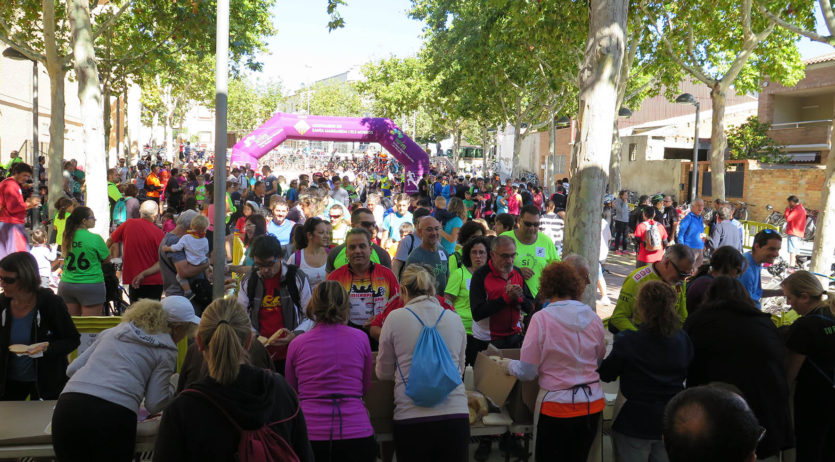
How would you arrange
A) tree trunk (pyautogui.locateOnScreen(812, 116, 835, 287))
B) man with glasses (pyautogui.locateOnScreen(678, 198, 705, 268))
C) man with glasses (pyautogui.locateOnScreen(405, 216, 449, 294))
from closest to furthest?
man with glasses (pyautogui.locateOnScreen(405, 216, 449, 294)) → tree trunk (pyautogui.locateOnScreen(812, 116, 835, 287)) → man with glasses (pyautogui.locateOnScreen(678, 198, 705, 268))

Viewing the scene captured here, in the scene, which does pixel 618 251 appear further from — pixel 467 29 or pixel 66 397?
pixel 66 397

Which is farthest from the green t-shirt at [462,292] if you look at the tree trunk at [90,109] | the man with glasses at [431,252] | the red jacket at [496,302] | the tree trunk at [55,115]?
the tree trunk at [55,115]

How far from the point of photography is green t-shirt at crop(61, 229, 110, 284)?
21.4 ft

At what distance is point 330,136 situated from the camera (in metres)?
23.9

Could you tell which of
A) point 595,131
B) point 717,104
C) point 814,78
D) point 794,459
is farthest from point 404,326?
point 814,78

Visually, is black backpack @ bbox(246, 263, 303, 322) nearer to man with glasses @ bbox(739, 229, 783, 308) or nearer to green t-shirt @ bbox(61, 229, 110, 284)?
green t-shirt @ bbox(61, 229, 110, 284)

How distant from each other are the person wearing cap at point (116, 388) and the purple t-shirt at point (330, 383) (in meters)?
0.76

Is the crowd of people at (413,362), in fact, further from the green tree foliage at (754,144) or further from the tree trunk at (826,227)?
the green tree foliage at (754,144)

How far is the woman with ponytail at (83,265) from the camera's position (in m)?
6.50

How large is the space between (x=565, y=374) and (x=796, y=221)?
1132cm

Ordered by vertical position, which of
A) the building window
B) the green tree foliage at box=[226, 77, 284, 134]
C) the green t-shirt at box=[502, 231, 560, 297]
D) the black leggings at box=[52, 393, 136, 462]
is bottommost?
the black leggings at box=[52, 393, 136, 462]

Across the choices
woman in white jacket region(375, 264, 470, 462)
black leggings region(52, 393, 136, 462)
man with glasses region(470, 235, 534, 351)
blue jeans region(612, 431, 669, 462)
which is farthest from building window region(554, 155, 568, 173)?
black leggings region(52, 393, 136, 462)

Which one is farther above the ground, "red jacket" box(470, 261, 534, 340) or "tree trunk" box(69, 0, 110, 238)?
"tree trunk" box(69, 0, 110, 238)

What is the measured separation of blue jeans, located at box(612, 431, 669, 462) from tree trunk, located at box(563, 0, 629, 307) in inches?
112
